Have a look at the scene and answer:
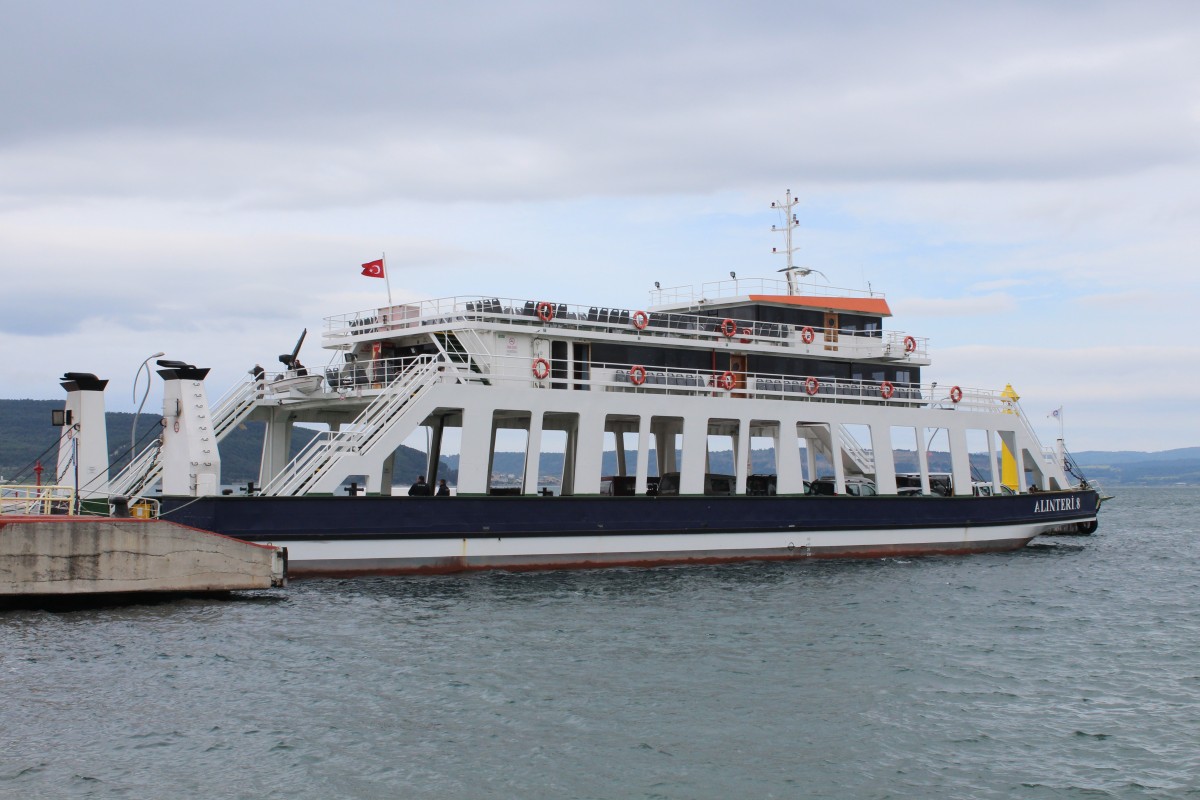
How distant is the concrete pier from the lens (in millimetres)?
18906

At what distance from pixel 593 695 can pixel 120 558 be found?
968cm

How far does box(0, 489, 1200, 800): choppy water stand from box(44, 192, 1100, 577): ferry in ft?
5.51

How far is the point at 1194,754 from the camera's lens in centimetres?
1333

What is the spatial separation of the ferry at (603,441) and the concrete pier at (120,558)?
118 cm

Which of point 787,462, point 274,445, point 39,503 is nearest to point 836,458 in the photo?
point 787,462

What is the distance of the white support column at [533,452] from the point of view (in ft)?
86.4

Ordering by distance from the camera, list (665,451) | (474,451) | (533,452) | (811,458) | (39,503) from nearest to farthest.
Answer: (39,503) → (474,451) → (533,452) → (665,451) → (811,458)

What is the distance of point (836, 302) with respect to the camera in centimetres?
3522

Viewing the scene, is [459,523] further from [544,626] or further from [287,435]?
[287,435]

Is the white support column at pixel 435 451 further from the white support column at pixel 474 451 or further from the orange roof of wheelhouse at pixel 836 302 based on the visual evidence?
the orange roof of wheelhouse at pixel 836 302

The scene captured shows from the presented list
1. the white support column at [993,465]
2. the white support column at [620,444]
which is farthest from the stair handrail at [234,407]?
the white support column at [993,465]

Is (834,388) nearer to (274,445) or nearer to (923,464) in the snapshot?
(923,464)

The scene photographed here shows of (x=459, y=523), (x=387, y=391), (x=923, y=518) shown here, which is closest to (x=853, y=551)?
(x=923, y=518)

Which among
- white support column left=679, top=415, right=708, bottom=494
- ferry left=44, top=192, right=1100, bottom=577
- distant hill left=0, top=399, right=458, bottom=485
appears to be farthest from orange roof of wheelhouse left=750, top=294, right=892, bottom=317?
distant hill left=0, top=399, right=458, bottom=485
